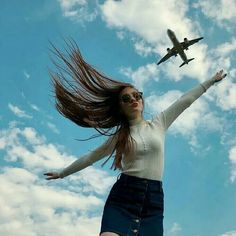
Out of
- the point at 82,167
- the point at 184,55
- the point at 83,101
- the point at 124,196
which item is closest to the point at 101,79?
the point at 83,101

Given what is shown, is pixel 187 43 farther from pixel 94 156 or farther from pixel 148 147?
pixel 148 147

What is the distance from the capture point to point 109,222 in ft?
13.9

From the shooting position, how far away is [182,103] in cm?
486

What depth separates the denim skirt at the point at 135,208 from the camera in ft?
14.0

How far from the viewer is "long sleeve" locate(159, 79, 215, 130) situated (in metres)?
4.87

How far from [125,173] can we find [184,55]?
117 ft

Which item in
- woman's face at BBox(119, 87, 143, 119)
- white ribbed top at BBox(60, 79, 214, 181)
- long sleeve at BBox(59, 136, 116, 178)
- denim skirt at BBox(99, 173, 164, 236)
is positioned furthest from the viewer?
woman's face at BBox(119, 87, 143, 119)

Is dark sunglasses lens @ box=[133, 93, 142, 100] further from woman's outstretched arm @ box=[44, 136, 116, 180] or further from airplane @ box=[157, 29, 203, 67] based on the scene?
airplane @ box=[157, 29, 203, 67]

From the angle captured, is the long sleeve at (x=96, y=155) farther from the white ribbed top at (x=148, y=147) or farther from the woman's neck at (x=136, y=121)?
the woman's neck at (x=136, y=121)

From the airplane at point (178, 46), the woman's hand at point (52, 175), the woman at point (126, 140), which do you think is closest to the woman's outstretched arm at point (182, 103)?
the woman at point (126, 140)

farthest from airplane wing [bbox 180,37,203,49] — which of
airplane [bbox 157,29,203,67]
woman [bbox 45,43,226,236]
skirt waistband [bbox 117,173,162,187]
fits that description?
skirt waistband [bbox 117,173,162,187]

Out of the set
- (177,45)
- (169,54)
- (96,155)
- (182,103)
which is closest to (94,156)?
(96,155)

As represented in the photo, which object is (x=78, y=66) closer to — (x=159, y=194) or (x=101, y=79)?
(x=101, y=79)

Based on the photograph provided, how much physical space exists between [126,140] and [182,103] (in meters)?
0.74
